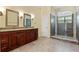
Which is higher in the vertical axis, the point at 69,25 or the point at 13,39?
the point at 69,25

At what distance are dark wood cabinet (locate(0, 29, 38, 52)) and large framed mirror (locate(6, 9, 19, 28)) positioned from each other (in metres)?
0.23

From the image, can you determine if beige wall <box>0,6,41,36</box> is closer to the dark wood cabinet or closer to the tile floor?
the dark wood cabinet

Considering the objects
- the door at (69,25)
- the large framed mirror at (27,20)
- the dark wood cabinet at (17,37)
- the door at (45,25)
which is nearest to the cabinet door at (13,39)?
the dark wood cabinet at (17,37)

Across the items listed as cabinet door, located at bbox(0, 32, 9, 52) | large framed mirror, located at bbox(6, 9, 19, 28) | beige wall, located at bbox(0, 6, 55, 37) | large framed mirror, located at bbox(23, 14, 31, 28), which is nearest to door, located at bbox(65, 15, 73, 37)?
beige wall, located at bbox(0, 6, 55, 37)

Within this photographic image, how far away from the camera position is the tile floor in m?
3.06

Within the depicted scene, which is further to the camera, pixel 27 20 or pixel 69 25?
pixel 27 20

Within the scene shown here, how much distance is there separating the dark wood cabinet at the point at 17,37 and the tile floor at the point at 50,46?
0.15 metres

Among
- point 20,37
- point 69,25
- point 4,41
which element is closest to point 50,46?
point 69,25

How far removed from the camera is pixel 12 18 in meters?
3.39

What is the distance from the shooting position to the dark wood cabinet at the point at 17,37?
314 centimetres

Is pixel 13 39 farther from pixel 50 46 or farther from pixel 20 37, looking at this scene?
pixel 50 46

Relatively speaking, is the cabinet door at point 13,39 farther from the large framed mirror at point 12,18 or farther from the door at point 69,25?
the door at point 69,25

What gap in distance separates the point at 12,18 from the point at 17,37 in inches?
20.5
